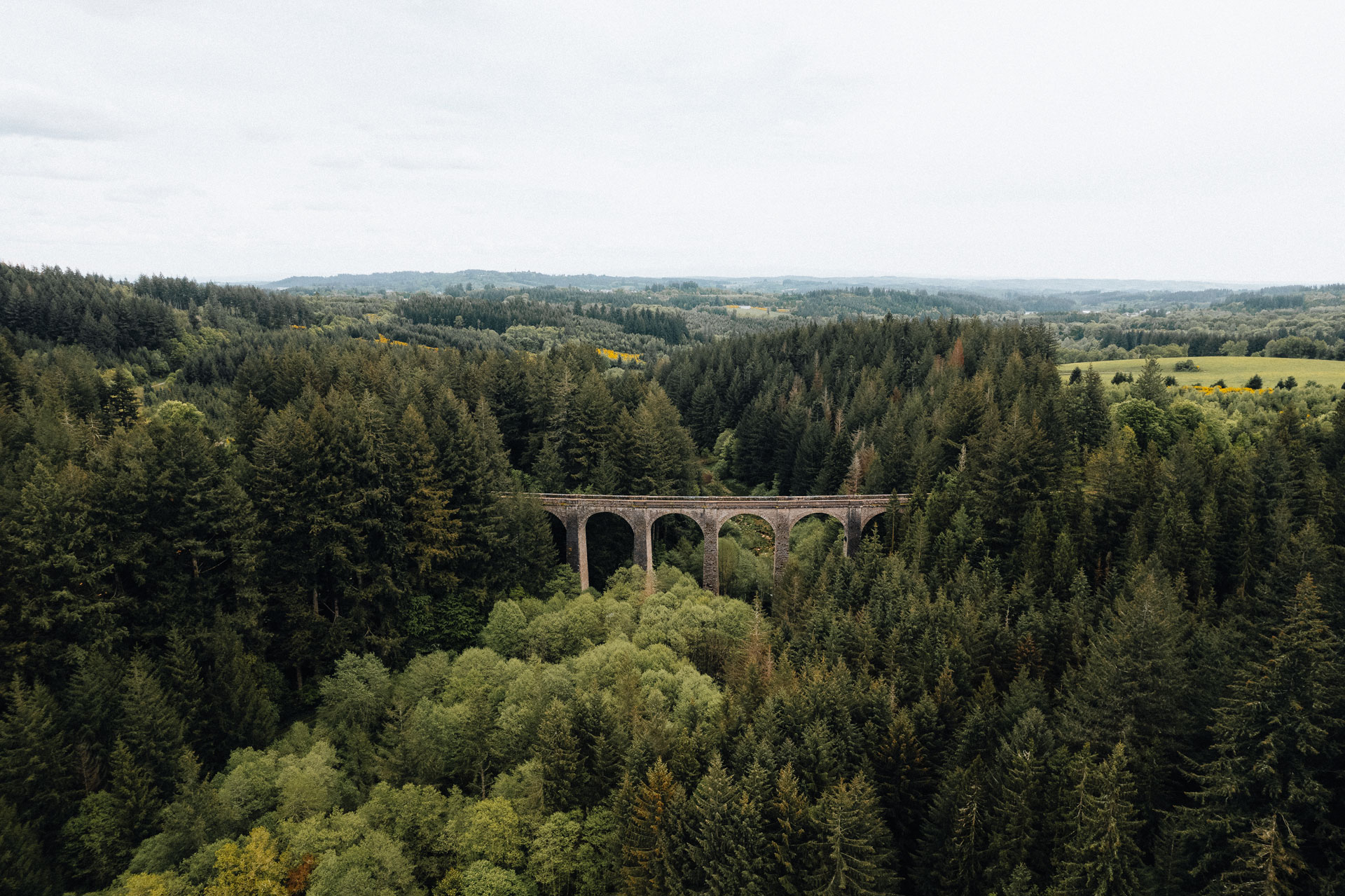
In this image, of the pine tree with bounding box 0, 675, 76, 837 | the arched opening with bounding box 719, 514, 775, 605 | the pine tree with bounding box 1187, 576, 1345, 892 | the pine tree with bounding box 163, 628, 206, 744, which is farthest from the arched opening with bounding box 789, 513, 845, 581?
the pine tree with bounding box 0, 675, 76, 837

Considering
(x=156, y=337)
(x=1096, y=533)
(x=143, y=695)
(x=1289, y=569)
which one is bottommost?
(x=143, y=695)

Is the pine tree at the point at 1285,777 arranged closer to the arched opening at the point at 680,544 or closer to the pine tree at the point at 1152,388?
the arched opening at the point at 680,544

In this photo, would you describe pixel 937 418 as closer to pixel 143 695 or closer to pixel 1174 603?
pixel 1174 603

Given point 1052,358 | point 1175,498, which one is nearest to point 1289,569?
point 1175,498

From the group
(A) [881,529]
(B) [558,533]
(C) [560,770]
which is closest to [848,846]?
(C) [560,770]

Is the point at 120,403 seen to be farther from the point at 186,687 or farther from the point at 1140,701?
the point at 1140,701

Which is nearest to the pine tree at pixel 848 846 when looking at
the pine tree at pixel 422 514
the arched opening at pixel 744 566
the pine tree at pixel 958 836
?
the pine tree at pixel 958 836
